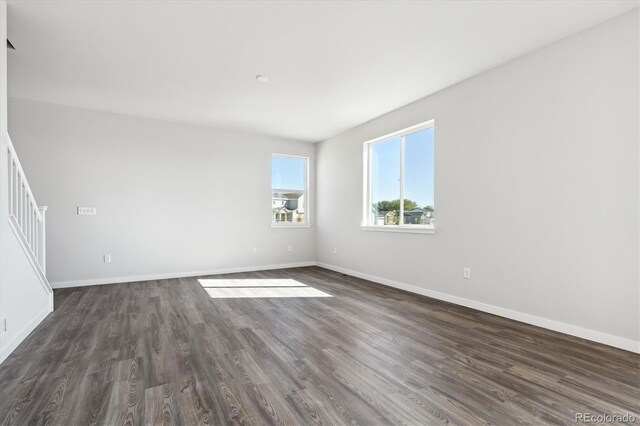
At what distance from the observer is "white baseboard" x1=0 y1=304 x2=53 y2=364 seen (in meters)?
2.27

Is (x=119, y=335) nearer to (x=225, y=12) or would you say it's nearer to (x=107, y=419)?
(x=107, y=419)

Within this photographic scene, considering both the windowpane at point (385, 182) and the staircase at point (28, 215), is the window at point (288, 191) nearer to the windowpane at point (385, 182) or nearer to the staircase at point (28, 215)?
the windowpane at point (385, 182)

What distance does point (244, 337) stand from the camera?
107 inches

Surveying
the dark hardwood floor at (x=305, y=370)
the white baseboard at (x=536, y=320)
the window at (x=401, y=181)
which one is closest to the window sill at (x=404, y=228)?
the window at (x=401, y=181)

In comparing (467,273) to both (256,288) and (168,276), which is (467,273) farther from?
(168,276)

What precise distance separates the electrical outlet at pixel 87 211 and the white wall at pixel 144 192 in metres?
0.06

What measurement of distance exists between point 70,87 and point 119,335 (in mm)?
3172

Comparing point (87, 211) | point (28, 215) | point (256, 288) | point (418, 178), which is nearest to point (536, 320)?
point (418, 178)

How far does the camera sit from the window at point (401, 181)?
4.30m

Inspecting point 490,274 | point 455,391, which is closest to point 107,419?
point 455,391

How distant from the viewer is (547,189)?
2.95m

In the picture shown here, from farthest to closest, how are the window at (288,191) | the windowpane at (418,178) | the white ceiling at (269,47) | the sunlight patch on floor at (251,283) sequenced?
the window at (288,191) < the sunlight patch on floor at (251,283) < the windowpane at (418,178) < the white ceiling at (269,47)

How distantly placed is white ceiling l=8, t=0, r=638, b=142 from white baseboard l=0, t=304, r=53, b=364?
100 inches

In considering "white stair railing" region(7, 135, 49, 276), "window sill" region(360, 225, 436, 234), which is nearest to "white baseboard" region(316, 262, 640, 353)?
"window sill" region(360, 225, 436, 234)
